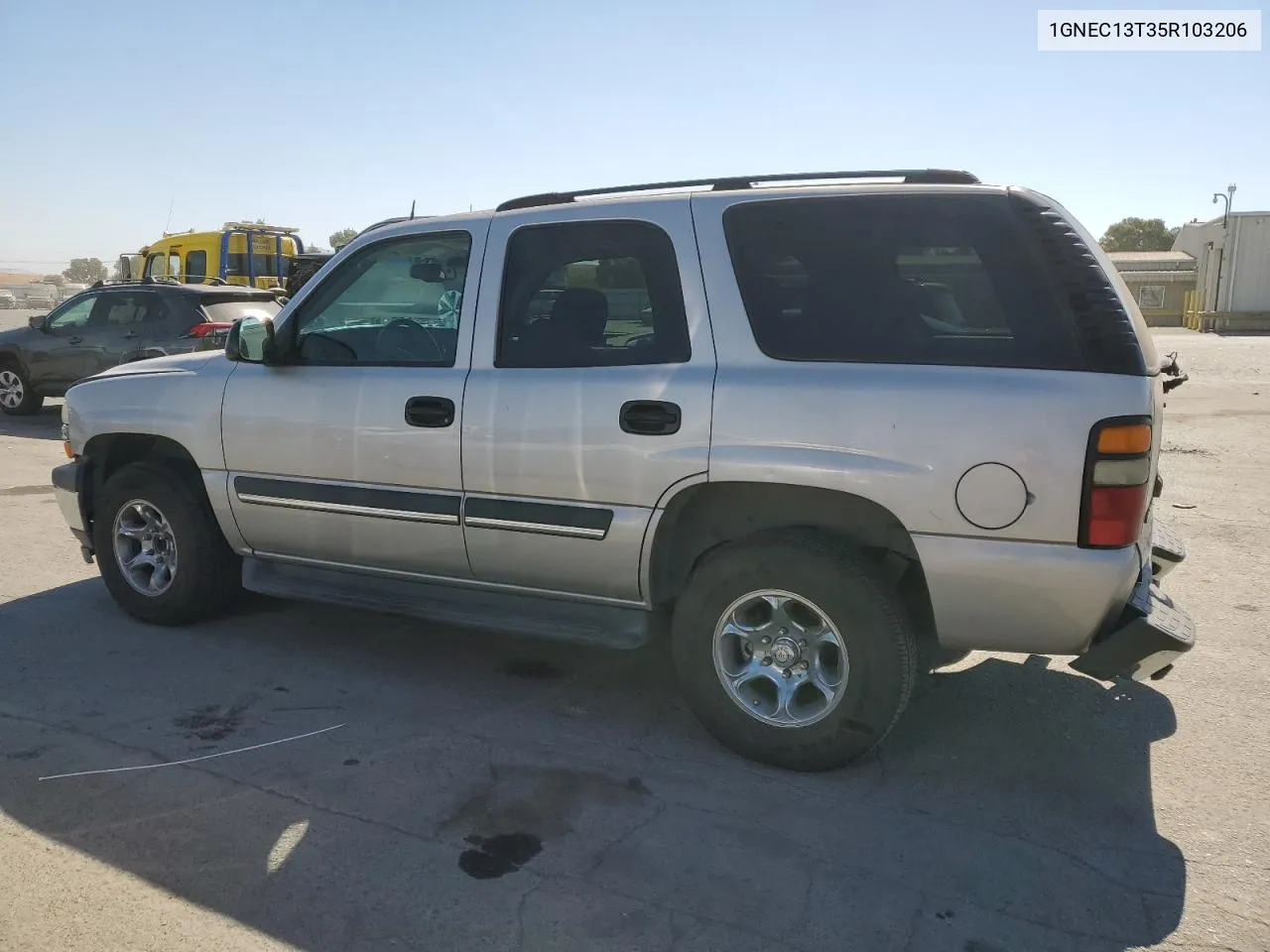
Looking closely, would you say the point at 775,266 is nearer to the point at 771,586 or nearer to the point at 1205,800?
the point at 771,586

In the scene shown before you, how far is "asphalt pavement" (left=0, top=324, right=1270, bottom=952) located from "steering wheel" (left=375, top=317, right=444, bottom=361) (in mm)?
1432

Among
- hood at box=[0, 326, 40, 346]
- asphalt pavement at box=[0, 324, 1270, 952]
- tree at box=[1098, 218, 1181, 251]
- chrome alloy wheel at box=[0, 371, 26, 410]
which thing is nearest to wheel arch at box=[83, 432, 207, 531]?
asphalt pavement at box=[0, 324, 1270, 952]

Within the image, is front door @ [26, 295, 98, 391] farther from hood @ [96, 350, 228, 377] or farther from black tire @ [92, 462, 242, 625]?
black tire @ [92, 462, 242, 625]

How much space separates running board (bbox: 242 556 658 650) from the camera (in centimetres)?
397

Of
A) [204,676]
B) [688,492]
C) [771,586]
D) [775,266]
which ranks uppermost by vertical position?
[775,266]

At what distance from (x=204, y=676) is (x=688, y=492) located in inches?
95.3

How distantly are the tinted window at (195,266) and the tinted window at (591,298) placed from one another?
17851 mm

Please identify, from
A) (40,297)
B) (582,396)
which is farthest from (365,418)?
(40,297)

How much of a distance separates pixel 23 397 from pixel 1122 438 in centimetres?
Answer: 1421

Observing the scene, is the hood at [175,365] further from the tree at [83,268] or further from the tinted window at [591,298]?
the tree at [83,268]

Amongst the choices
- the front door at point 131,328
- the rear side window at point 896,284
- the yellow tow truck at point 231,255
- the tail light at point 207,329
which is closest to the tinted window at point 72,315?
the front door at point 131,328

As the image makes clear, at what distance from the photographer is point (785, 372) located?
11.7 ft

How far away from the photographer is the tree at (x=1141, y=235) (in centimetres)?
7448

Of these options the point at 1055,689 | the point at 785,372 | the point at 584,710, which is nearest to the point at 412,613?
the point at 584,710
